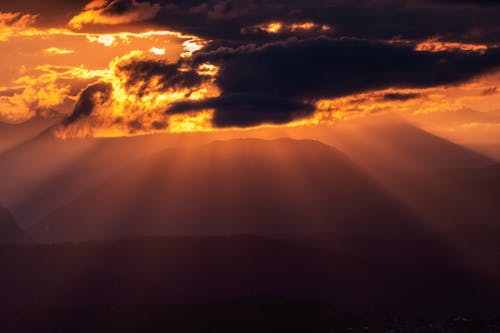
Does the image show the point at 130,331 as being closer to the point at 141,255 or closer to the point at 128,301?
the point at 128,301

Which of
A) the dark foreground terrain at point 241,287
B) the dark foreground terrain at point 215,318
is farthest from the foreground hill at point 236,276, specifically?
the dark foreground terrain at point 215,318

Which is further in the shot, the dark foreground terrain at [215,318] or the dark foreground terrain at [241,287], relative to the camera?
the dark foreground terrain at [241,287]

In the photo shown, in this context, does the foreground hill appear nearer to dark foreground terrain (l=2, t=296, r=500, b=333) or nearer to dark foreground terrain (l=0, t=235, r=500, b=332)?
dark foreground terrain (l=0, t=235, r=500, b=332)

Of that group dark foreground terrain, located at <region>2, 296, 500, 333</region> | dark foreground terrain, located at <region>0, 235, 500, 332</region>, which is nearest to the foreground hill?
dark foreground terrain, located at <region>0, 235, 500, 332</region>

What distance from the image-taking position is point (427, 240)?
18512 cm

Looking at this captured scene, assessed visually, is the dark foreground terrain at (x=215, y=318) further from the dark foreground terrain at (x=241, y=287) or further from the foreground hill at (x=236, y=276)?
the foreground hill at (x=236, y=276)

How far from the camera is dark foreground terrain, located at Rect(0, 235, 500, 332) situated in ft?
347

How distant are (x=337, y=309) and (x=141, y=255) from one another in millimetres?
63334

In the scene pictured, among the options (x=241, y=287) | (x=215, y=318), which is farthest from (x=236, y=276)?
(x=215, y=318)

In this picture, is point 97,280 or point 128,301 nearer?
point 128,301

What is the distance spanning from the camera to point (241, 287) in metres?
134

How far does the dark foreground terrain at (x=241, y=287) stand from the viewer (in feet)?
347

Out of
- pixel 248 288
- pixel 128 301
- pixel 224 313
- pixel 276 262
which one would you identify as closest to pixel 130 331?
pixel 224 313

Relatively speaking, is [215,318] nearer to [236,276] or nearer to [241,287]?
[241,287]
